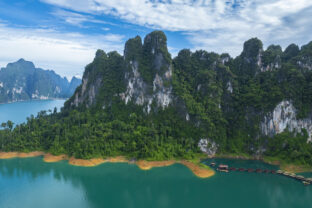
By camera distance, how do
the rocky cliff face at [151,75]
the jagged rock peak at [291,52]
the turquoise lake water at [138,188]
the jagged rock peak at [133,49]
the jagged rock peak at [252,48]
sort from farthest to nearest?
1. the jagged rock peak at [291,52]
2. the jagged rock peak at [133,49]
3. the jagged rock peak at [252,48]
4. the rocky cliff face at [151,75]
5. the turquoise lake water at [138,188]

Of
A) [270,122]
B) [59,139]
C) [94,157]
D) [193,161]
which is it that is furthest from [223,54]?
[59,139]

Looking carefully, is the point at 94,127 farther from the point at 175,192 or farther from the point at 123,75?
the point at 175,192

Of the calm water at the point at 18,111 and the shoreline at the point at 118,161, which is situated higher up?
the calm water at the point at 18,111

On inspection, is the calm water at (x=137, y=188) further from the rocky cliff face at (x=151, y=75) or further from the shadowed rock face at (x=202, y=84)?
the rocky cliff face at (x=151, y=75)

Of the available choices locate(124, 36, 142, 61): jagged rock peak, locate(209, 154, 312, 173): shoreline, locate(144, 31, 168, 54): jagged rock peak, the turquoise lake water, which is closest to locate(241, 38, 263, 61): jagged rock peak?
locate(144, 31, 168, 54): jagged rock peak

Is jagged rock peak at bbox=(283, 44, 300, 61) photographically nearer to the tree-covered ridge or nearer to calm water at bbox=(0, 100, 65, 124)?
the tree-covered ridge

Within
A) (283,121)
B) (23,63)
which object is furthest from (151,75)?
(23,63)

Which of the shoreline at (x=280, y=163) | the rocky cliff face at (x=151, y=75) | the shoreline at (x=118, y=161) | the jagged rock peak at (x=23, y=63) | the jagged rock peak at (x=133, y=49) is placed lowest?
the shoreline at (x=118, y=161)

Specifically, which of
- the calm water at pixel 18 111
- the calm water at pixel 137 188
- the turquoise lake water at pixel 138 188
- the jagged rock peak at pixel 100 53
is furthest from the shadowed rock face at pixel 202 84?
the calm water at pixel 18 111
